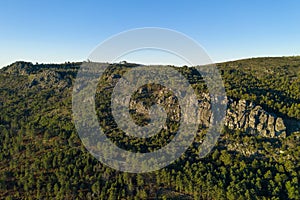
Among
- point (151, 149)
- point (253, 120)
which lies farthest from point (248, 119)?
point (151, 149)

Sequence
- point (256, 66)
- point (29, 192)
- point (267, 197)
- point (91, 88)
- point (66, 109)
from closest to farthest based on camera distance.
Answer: point (267, 197)
point (29, 192)
point (66, 109)
point (91, 88)
point (256, 66)

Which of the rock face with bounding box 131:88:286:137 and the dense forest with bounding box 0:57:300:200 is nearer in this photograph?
the dense forest with bounding box 0:57:300:200

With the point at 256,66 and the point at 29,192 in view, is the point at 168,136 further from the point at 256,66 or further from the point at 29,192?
the point at 256,66

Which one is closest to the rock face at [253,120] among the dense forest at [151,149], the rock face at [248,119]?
the rock face at [248,119]

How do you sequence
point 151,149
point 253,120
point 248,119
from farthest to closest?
point 248,119 → point 253,120 → point 151,149

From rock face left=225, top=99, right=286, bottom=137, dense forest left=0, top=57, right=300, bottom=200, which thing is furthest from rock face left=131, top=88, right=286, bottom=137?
dense forest left=0, top=57, right=300, bottom=200

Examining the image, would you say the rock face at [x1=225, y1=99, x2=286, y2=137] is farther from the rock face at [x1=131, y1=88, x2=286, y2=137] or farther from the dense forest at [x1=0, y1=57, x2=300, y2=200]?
the dense forest at [x1=0, y1=57, x2=300, y2=200]

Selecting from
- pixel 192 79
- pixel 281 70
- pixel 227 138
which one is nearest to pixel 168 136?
pixel 227 138

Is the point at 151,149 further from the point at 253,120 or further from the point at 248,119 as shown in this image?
the point at 253,120
